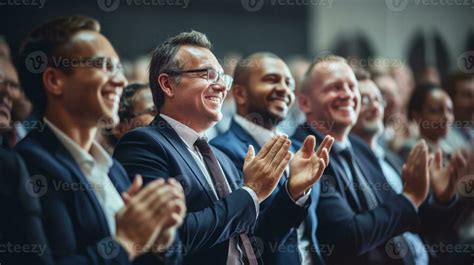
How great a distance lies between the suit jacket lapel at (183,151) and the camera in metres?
2.01

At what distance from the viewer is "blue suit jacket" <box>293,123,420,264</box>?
250 centimetres

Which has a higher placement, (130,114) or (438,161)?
(130,114)

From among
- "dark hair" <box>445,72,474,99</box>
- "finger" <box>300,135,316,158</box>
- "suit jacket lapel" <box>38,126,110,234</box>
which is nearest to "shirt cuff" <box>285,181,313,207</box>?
"finger" <box>300,135,316,158</box>

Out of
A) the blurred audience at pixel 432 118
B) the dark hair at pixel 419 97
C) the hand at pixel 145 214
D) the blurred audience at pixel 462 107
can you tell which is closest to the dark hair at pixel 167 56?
the hand at pixel 145 214

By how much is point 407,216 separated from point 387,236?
0.35ft

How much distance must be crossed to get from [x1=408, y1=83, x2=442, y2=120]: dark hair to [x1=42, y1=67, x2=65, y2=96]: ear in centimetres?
217

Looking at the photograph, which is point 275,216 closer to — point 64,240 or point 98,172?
point 98,172

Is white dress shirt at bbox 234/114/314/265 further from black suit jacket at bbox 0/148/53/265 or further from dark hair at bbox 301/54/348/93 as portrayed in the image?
black suit jacket at bbox 0/148/53/265

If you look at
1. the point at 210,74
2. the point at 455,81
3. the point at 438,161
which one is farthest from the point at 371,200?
the point at 455,81

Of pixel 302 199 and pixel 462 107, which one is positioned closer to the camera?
pixel 302 199

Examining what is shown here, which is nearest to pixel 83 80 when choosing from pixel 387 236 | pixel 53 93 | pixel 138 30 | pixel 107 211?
pixel 53 93

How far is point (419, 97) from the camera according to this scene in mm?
3561

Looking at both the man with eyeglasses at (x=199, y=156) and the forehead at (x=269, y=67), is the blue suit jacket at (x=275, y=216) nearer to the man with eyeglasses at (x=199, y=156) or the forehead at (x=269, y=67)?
the man with eyeglasses at (x=199, y=156)

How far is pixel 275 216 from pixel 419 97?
1621 mm
